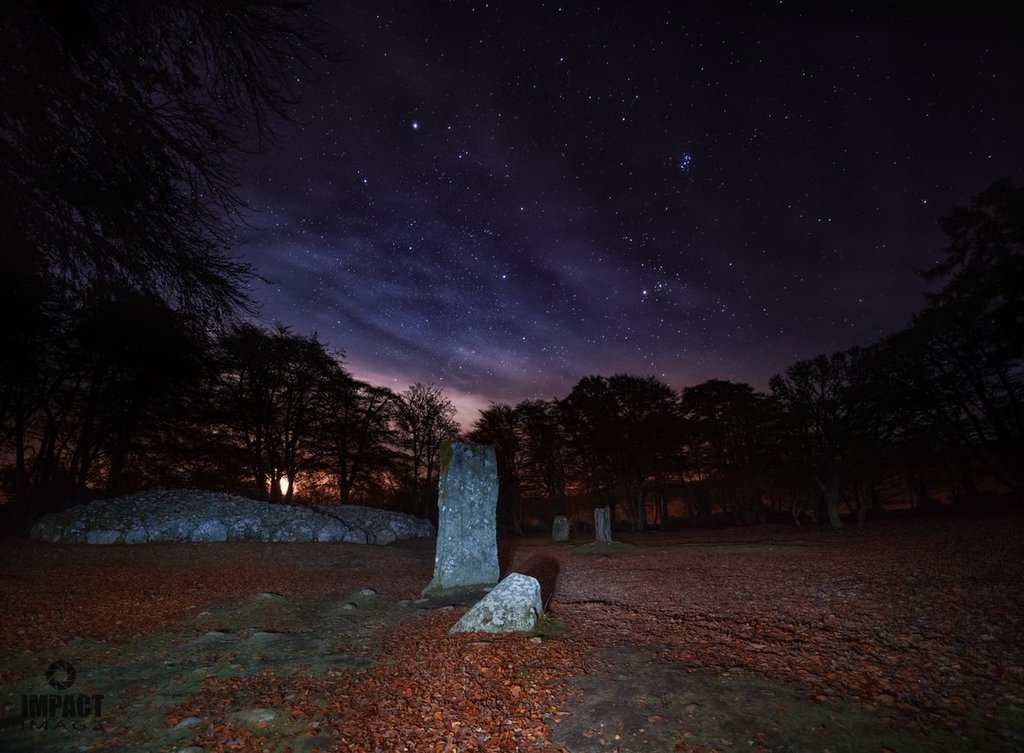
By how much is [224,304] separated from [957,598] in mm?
11770

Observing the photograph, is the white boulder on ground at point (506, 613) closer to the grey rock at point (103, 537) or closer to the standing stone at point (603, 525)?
the standing stone at point (603, 525)

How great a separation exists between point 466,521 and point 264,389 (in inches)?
797

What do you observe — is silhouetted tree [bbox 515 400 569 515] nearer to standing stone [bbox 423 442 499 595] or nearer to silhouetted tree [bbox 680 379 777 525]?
silhouetted tree [bbox 680 379 777 525]

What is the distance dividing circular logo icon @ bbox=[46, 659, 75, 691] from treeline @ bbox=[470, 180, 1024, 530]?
19.2 metres

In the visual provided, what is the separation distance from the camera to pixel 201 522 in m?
15.8

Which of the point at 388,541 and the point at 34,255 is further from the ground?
the point at 34,255

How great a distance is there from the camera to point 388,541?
63.0ft

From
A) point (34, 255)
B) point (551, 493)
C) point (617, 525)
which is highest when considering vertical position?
point (34, 255)

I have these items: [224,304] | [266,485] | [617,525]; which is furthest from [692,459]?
[224,304]

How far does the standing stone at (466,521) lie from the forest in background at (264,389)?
17.0 feet

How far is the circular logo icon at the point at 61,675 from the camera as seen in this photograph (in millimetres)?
4438

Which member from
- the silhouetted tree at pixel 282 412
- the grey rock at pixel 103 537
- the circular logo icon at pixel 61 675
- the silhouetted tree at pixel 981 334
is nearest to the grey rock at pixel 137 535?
the grey rock at pixel 103 537

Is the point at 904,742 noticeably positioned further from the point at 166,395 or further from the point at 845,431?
the point at 166,395

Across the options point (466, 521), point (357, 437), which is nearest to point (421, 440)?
point (357, 437)
